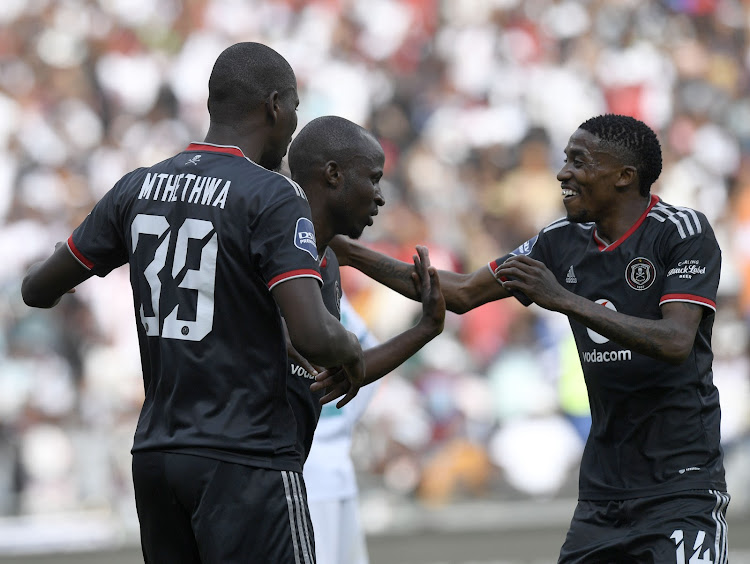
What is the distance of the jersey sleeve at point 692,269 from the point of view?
4258 millimetres

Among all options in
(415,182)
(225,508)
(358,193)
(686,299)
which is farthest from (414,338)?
(415,182)

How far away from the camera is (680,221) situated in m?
4.41

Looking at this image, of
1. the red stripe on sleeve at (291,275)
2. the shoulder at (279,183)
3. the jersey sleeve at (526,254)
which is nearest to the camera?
the red stripe on sleeve at (291,275)

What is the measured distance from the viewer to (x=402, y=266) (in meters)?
5.07

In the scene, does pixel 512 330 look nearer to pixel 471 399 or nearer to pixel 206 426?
pixel 471 399

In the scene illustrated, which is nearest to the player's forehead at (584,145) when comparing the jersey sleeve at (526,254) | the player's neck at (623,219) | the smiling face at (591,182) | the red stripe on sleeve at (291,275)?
the smiling face at (591,182)

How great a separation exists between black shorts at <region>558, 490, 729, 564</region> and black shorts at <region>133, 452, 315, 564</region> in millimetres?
1327

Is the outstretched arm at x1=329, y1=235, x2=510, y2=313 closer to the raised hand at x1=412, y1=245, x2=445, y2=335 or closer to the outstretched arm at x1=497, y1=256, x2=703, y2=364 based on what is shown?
the raised hand at x1=412, y1=245, x2=445, y2=335

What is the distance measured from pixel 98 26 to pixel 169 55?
2.80 ft

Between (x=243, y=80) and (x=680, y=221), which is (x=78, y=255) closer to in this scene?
(x=243, y=80)

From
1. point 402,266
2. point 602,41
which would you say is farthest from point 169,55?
point 402,266

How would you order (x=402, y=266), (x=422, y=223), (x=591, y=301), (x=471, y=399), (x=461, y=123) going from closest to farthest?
(x=591, y=301) → (x=402, y=266) → (x=471, y=399) → (x=422, y=223) → (x=461, y=123)

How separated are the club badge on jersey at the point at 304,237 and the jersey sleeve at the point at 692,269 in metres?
1.51

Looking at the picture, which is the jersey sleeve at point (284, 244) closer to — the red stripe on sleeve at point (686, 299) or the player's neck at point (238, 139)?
the player's neck at point (238, 139)
